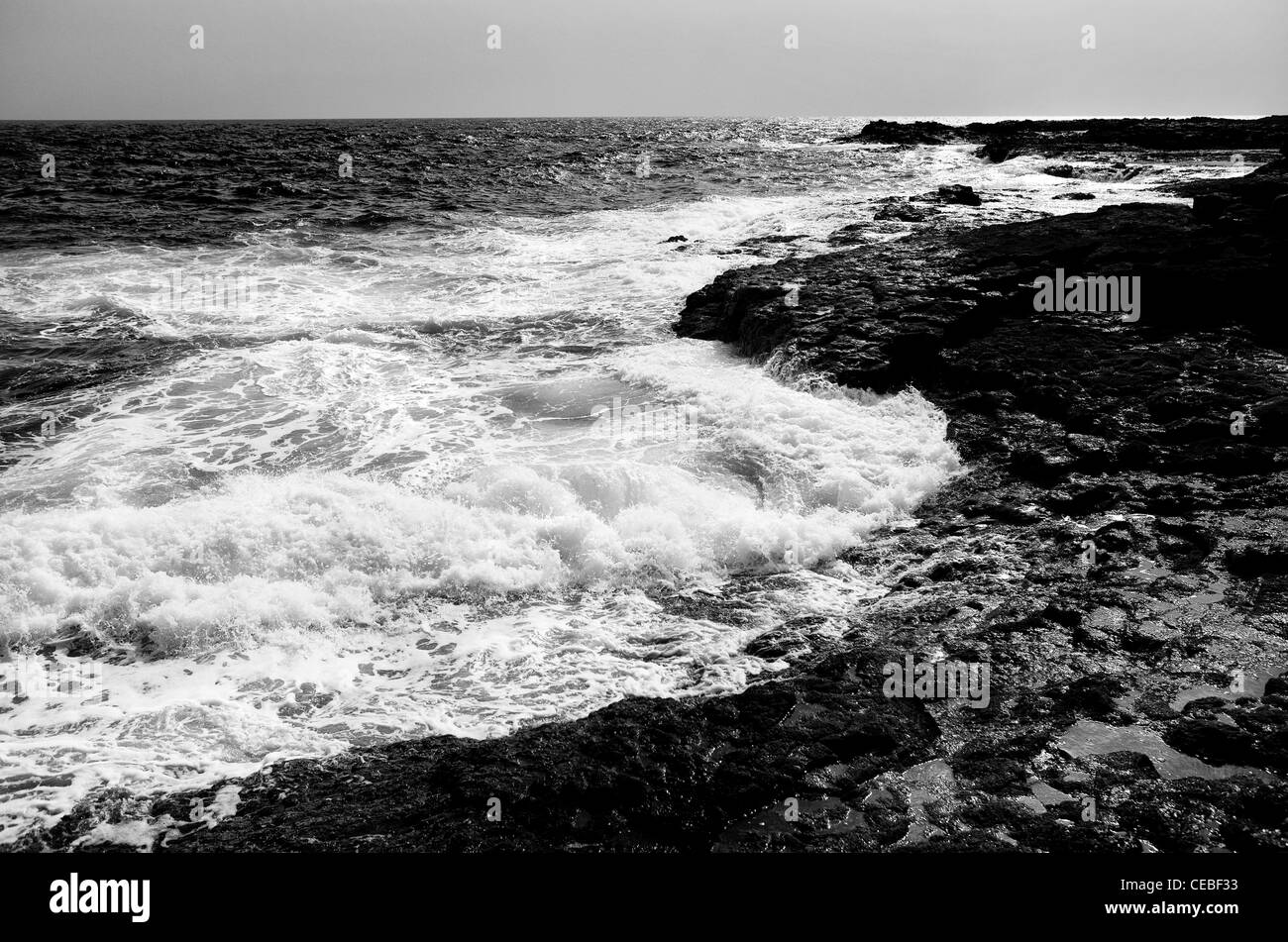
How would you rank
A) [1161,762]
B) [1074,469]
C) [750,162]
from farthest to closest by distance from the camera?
[750,162], [1074,469], [1161,762]

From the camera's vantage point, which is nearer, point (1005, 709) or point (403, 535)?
point (1005, 709)

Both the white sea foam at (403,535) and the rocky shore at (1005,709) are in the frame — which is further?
the white sea foam at (403,535)

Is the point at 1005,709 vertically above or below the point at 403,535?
below

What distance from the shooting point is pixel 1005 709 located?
13.4 feet

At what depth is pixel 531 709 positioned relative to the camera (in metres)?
4.41

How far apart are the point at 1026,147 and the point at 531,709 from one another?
49.1 m

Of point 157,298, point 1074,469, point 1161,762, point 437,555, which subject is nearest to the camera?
point 1161,762

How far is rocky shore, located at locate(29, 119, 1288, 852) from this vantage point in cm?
342

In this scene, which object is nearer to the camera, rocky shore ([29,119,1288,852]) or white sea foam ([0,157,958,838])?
rocky shore ([29,119,1288,852])

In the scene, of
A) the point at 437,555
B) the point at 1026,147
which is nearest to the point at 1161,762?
the point at 437,555

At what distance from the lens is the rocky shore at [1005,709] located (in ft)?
11.2

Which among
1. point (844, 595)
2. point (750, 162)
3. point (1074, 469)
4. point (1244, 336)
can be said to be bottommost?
point (844, 595)

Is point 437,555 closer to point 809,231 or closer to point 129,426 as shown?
point 129,426

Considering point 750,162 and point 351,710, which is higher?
point 750,162
